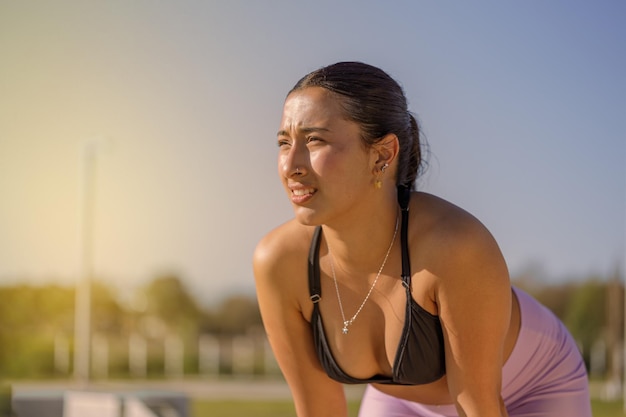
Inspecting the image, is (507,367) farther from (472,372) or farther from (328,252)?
(328,252)

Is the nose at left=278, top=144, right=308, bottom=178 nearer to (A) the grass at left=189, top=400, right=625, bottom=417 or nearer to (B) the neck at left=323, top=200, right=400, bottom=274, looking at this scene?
(B) the neck at left=323, top=200, right=400, bottom=274

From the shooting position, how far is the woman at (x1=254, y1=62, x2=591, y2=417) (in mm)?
2574

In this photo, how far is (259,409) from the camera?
2220 cm

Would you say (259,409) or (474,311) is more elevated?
(474,311)

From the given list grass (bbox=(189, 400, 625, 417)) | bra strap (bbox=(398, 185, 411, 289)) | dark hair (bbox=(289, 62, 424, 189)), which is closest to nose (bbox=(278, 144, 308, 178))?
→ dark hair (bbox=(289, 62, 424, 189))

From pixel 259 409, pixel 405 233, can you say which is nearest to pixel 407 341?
pixel 405 233

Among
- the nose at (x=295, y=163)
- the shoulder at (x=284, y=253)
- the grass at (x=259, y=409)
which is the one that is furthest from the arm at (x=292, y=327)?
the grass at (x=259, y=409)

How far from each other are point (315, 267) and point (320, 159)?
20.5 inches

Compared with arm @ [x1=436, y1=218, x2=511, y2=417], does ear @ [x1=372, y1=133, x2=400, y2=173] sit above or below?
above

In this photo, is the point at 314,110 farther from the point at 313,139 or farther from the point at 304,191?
the point at 304,191

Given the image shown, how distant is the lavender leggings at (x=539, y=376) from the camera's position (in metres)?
3.17

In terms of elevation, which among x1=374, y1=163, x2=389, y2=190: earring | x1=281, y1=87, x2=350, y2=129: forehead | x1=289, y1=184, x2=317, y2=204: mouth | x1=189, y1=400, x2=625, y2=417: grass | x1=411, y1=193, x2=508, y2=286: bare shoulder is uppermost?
x1=281, y1=87, x2=350, y2=129: forehead

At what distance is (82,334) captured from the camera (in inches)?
891

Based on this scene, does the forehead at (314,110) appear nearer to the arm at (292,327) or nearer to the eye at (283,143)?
the eye at (283,143)
